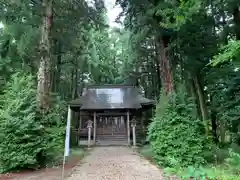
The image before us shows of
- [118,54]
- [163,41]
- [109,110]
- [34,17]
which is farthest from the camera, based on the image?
[118,54]

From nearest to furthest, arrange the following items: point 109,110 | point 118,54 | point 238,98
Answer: point 238,98 < point 109,110 < point 118,54

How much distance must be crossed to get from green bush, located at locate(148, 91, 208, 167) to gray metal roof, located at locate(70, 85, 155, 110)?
967 cm

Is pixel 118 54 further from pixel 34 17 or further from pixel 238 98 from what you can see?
pixel 238 98

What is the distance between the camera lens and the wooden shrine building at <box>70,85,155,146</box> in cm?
1945

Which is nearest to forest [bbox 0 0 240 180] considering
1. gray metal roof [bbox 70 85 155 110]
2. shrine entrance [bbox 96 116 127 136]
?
gray metal roof [bbox 70 85 155 110]

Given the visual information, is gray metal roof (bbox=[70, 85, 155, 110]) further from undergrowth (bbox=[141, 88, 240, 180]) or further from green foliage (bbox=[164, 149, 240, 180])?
green foliage (bbox=[164, 149, 240, 180])

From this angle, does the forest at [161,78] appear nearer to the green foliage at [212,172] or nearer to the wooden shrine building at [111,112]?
the green foliage at [212,172]

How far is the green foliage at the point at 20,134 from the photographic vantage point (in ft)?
26.2

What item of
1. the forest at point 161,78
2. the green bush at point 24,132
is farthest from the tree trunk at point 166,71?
the green bush at point 24,132

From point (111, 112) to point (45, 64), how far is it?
11246mm

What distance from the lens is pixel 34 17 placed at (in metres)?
13.3

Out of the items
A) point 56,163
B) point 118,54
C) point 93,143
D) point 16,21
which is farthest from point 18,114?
point 118,54

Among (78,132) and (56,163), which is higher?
(78,132)

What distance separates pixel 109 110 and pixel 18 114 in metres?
12.2
